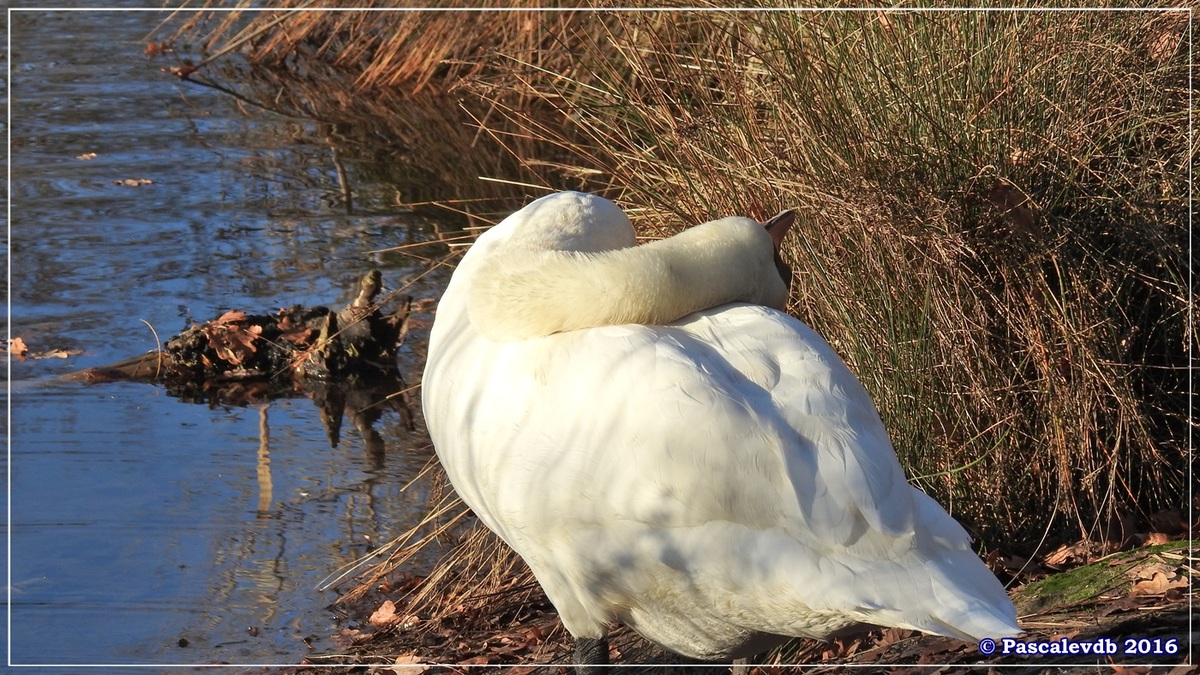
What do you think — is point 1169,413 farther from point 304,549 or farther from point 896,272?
point 304,549

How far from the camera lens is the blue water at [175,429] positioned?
484 cm

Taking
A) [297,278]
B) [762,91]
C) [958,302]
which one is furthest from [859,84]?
[297,278]

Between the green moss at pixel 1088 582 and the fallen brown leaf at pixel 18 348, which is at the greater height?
the green moss at pixel 1088 582

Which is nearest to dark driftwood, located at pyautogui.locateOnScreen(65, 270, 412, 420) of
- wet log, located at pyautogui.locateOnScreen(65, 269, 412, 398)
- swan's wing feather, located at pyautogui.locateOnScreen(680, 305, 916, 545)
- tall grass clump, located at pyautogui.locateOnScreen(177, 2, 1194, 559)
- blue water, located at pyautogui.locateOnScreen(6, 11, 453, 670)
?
wet log, located at pyautogui.locateOnScreen(65, 269, 412, 398)

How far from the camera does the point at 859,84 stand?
15.4ft

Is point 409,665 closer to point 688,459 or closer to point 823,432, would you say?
point 688,459

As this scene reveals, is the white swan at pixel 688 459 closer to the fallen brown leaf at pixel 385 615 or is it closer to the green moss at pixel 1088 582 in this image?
the green moss at pixel 1088 582

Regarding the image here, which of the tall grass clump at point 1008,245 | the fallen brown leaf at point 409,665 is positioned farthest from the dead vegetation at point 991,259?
the fallen brown leaf at point 409,665

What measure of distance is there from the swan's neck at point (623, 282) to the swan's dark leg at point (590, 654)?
0.88 m

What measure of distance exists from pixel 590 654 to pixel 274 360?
3.58 meters

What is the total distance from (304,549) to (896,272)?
7.79 ft

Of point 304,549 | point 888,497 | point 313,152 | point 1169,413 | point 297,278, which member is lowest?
point 313,152

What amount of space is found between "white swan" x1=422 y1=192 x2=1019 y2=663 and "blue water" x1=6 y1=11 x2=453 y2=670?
60.6 inches

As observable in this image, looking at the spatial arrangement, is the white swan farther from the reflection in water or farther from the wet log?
the wet log
